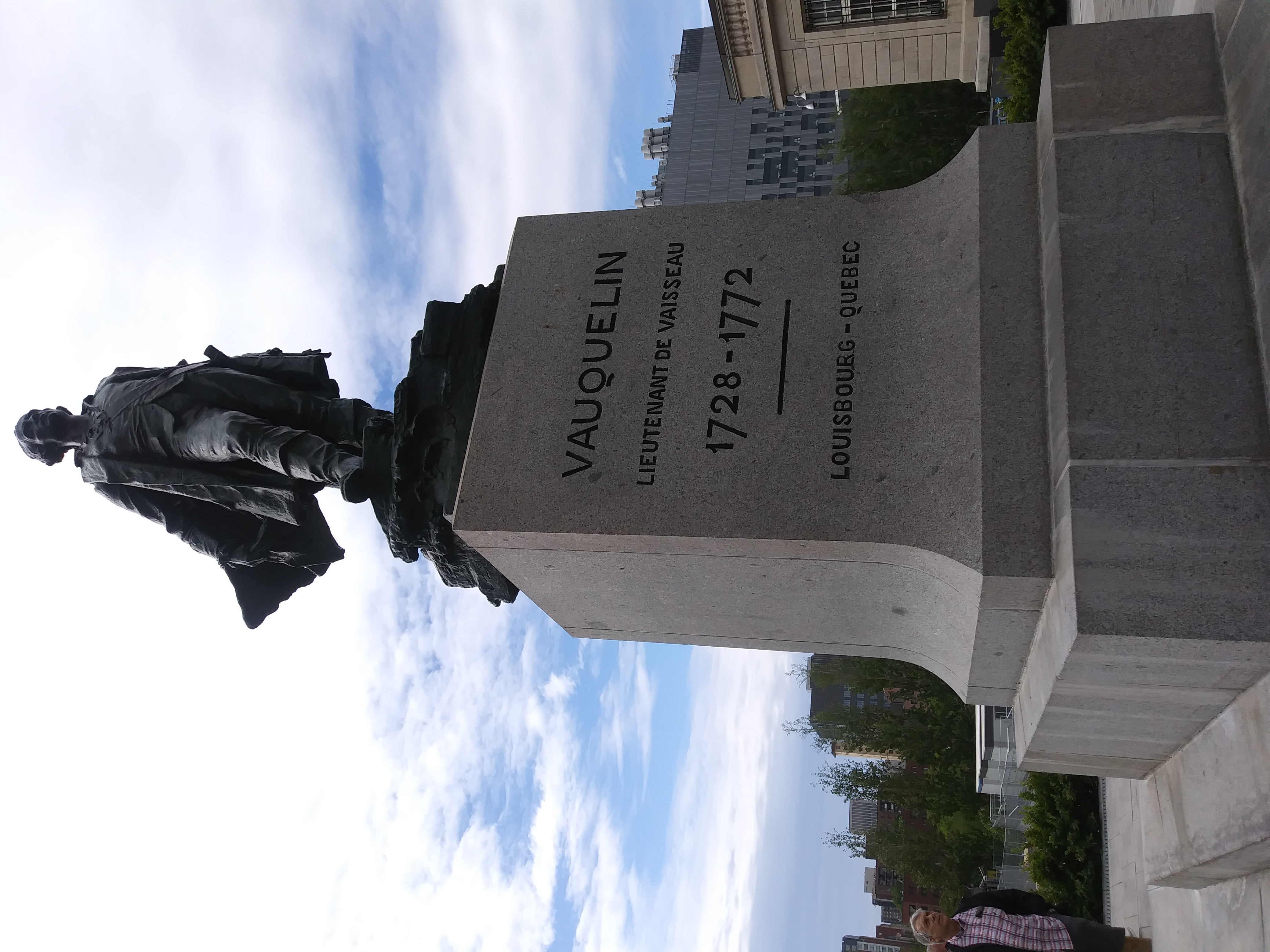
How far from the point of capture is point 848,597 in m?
5.60

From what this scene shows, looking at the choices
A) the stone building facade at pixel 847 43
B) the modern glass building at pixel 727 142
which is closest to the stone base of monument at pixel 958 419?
the stone building facade at pixel 847 43

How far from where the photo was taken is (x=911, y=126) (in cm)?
3212

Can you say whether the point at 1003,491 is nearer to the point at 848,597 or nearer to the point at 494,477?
the point at 848,597

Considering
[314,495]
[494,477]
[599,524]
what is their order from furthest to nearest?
[314,495]
[494,477]
[599,524]

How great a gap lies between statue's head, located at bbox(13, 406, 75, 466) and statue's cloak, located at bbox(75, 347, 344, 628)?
0.64 ft

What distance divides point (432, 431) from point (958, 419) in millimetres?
3492

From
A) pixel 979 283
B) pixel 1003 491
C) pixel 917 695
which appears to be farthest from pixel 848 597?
pixel 917 695

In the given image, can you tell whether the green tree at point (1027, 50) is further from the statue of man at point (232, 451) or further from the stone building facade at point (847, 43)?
the statue of man at point (232, 451)

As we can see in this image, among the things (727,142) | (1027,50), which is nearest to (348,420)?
(1027,50)

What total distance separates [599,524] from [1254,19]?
4.06m

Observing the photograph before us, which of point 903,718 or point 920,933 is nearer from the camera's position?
point 920,933

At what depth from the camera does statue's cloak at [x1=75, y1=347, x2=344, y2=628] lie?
7.98 meters

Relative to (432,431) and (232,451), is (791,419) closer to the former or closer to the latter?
(432,431)

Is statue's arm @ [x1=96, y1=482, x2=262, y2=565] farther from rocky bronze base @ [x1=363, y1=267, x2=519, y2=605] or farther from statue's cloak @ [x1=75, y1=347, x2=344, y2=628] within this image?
rocky bronze base @ [x1=363, y1=267, x2=519, y2=605]
